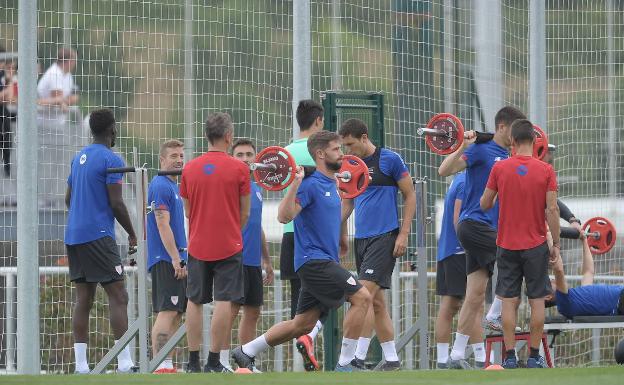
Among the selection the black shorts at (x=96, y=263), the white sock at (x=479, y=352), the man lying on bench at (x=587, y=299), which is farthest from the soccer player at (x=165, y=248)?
the man lying on bench at (x=587, y=299)

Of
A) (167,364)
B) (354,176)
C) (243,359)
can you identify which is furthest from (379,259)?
(167,364)

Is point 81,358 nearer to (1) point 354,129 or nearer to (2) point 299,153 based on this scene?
(2) point 299,153

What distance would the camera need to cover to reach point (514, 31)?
1528 centimetres

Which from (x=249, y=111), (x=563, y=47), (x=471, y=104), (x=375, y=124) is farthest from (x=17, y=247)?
(x=563, y=47)

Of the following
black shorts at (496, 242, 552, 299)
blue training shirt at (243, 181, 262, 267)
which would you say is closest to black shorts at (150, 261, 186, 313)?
blue training shirt at (243, 181, 262, 267)

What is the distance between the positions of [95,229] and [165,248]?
0.62 metres

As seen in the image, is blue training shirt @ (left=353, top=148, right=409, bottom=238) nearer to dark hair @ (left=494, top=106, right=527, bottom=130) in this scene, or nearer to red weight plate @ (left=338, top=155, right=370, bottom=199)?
red weight plate @ (left=338, top=155, right=370, bottom=199)

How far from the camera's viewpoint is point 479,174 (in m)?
12.3

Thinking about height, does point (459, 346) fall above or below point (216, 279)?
below

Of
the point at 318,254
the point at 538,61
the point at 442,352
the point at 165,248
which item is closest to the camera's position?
the point at 318,254

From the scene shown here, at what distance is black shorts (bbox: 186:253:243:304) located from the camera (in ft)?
36.2

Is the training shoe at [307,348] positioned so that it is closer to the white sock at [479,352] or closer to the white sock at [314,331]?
the white sock at [314,331]

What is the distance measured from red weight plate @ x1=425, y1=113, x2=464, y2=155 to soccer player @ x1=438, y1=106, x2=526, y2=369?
10 centimetres

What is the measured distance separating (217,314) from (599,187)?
20.6 feet
